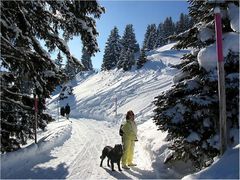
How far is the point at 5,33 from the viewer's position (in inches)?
348

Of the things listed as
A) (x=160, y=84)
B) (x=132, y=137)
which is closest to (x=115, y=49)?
(x=160, y=84)

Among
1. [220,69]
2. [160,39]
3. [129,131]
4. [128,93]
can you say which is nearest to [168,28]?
[160,39]

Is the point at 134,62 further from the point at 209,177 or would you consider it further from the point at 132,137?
the point at 209,177

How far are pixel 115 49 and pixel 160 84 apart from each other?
42666mm

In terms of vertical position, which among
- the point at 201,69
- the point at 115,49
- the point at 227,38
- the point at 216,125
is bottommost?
the point at 216,125

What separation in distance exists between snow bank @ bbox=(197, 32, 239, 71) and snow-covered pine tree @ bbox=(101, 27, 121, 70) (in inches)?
3529

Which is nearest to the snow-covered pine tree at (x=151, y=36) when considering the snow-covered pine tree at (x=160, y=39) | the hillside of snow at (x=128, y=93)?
the snow-covered pine tree at (x=160, y=39)

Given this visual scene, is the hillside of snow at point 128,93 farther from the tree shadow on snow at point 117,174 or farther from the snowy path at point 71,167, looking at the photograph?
the tree shadow on snow at point 117,174

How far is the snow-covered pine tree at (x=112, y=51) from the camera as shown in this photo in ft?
328

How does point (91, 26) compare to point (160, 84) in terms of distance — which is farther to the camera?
point (160, 84)

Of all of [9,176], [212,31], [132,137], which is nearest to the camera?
[212,31]

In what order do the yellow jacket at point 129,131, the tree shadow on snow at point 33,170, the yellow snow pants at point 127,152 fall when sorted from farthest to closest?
the yellow jacket at point 129,131 → the yellow snow pants at point 127,152 → the tree shadow on snow at point 33,170

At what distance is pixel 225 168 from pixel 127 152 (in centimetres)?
614

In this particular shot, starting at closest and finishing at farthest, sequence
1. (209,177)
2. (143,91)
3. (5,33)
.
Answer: (209,177) → (5,33) → (143,91)
